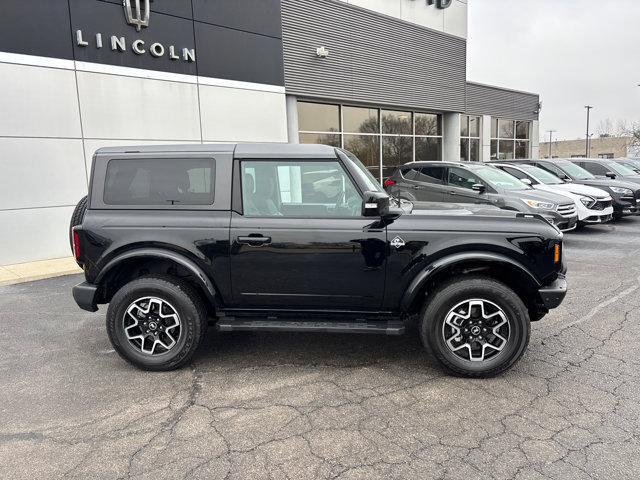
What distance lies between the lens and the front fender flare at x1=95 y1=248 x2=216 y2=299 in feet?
12.4

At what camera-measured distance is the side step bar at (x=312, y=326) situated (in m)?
3.71

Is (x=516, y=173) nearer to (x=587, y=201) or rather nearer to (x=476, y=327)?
(x=587, y=201)

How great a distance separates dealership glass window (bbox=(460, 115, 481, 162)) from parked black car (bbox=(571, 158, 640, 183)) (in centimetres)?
608

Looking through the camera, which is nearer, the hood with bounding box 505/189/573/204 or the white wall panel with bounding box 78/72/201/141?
the white wall panel with bounding box 78/72/201/141

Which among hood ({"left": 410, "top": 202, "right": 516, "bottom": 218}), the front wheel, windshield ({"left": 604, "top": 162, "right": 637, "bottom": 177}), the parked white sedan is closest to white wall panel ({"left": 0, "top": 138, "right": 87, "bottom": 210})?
hood ({"left": 410, "top": 202, "right": 516, "bottom": 218})

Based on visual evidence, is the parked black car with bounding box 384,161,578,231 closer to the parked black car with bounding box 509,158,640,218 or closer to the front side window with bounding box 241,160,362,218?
the parked black car with bounding box 509,158,640,218

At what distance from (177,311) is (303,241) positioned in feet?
3.96

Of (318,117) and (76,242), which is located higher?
(318,117)

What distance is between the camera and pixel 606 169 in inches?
542

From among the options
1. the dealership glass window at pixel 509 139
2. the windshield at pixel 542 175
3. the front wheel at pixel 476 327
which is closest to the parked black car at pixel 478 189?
the windshield at pixel 542 175

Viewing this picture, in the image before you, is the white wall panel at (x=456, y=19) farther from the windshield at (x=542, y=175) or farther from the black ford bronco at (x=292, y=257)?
the black ford bronco at (x=292, y=257)

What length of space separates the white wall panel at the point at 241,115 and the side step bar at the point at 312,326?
24.7 feet

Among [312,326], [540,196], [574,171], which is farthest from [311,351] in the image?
[574,171]

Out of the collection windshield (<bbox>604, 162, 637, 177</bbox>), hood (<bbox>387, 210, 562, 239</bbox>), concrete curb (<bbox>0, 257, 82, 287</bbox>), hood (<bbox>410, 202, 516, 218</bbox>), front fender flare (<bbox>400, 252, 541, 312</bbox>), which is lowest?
concrete curb (<bbox>0, 257, 82, 287</bbox>)
